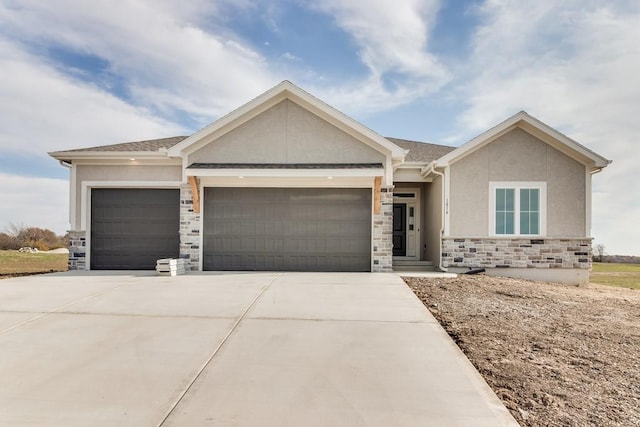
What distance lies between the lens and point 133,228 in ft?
37.6

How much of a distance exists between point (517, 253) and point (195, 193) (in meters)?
10.3

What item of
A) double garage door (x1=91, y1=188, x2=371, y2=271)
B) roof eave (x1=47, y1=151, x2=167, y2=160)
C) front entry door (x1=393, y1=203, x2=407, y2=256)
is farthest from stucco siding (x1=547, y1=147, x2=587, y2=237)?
roof eave (x1=47, y1=151, x2=167, y2=160)

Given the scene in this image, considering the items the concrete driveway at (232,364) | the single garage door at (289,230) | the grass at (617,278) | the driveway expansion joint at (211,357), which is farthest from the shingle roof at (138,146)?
the grass at (617,278)

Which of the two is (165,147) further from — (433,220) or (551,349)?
(551,349)

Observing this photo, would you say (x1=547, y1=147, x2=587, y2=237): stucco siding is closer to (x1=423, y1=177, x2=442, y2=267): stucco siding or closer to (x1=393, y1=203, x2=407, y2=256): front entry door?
(x1=423, y1=177, x2=442, y2=267): stucco siding

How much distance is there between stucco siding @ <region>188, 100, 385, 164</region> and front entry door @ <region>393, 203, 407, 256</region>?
131 inches

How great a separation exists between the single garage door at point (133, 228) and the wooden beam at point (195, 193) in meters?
0.96

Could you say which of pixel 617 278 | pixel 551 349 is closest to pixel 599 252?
pixel 617 278

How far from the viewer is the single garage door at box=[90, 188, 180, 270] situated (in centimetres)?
1143

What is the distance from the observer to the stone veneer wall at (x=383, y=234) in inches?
425

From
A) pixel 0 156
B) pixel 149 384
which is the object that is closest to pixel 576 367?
pixel 149 384

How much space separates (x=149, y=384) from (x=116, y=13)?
419 inches

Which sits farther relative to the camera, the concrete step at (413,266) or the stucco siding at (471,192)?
the concrete step at (413,266)

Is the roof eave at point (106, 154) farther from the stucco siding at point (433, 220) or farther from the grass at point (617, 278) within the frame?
the grass at point (617, 278)
